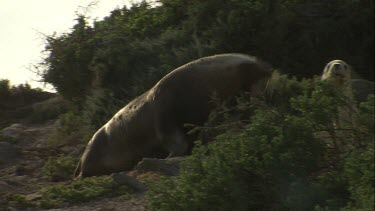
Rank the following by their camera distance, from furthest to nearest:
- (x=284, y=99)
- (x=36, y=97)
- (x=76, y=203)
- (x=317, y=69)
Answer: (x=36, y=97) < (x=317, y=69) < (x=284, y=99) < (x=76, y=203)

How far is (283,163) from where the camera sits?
24.1 ft

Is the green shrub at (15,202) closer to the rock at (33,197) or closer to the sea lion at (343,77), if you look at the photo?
the rock at (33,197)

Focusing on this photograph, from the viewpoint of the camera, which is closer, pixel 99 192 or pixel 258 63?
pixel 99 192

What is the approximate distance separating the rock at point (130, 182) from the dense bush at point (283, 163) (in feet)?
6.87

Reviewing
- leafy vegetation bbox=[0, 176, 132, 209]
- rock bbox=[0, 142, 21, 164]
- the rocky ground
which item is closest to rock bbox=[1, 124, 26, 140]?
the rocky ground

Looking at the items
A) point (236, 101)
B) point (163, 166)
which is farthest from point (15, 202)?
point (236, 101)

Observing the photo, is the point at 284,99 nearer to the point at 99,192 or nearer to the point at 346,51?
the point at 99,192

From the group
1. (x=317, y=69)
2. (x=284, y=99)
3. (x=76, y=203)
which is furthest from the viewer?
(x=317, y=69)

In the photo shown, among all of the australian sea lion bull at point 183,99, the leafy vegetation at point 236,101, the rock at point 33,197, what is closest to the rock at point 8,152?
the leafy vegetation at point 236,101

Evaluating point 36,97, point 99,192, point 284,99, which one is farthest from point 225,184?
point 36,97

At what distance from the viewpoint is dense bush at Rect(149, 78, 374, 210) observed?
285 inches

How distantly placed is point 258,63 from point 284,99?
900 mm

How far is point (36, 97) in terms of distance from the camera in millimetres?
22406

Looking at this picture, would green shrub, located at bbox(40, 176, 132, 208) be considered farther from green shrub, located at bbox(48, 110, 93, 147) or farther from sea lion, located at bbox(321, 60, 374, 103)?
green shrub, located at bbox(48, 110, 93, 147)
